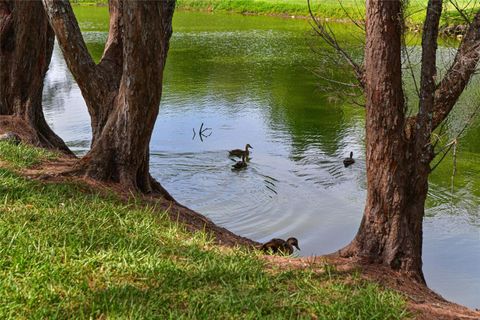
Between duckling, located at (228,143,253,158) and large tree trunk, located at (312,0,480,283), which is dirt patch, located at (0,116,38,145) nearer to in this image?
duckling, located at (228,143,253,158)

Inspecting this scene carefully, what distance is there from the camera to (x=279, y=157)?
14.1 m

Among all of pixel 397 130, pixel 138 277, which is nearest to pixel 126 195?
pixel 138 277

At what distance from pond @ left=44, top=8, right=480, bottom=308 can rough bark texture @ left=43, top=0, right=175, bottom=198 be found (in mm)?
2554

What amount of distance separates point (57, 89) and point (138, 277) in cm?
1673

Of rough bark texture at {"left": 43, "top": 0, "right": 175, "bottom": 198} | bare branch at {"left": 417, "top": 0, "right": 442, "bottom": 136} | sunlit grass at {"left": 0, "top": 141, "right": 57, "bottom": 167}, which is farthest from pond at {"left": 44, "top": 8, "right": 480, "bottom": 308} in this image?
sunlit grass at {"left": 0, "top": 141, "right": 57, "bottom": 167}

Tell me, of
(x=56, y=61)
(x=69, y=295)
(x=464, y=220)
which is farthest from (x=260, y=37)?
(x=69, y=295)

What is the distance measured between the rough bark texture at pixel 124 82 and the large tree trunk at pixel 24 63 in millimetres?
2723

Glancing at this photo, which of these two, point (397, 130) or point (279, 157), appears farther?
point (279, 157)

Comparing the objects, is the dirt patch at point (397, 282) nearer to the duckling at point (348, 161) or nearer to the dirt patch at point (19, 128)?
the dirt patch at point (19, 128)

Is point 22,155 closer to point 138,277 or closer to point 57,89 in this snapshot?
point 138,277

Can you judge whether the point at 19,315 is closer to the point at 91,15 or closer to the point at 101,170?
the point at 101,170

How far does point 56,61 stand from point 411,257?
2257cm

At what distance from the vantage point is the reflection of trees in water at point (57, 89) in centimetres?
1816

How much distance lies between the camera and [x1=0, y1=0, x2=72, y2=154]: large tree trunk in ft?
33.1
